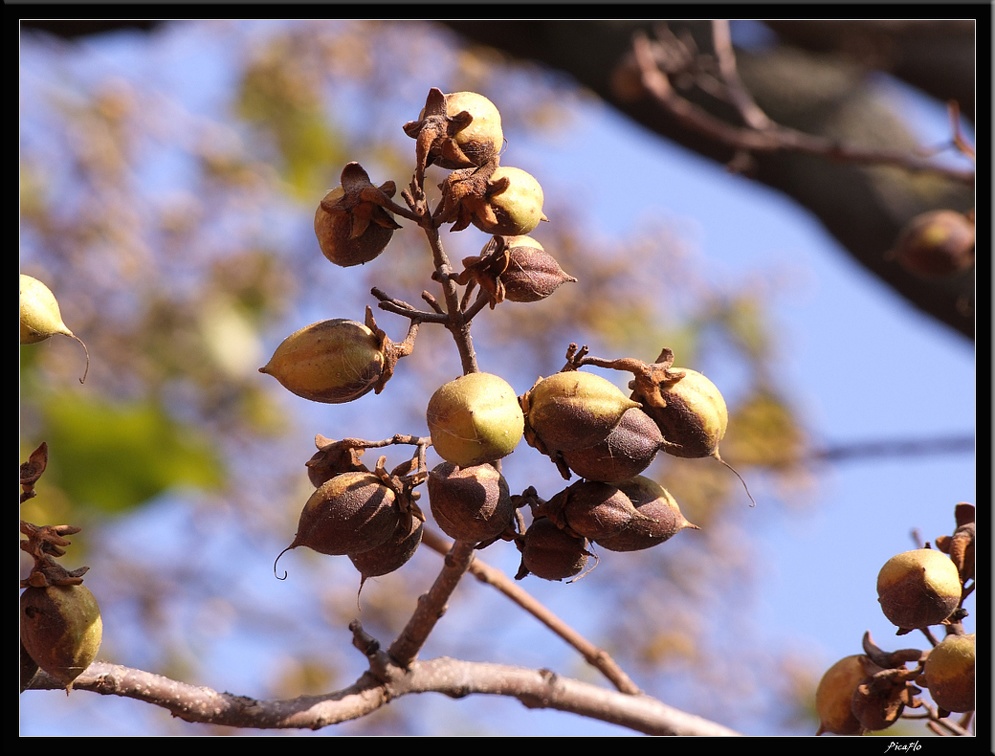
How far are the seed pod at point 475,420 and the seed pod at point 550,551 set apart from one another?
130mm

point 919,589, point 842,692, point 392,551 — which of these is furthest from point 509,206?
point 842,692

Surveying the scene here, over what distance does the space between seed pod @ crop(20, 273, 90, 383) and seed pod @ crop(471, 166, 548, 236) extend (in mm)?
524

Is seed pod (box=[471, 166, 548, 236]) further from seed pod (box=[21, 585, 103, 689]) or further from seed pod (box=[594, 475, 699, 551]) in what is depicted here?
seed pod (box=[21, 585, 103, 689])

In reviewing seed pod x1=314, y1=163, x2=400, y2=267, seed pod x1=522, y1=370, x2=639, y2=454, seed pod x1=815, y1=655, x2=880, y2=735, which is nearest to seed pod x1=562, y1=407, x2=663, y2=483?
seed pod x1=522, y1=370, x2=639, y2=454

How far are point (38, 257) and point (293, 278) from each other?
1.24 meters

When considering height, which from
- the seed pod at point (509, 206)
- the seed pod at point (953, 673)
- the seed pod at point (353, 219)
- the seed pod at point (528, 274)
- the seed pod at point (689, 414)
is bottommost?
the seed pod at point (953, 673)

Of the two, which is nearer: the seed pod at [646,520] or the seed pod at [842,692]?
the seed pod at [646,520]

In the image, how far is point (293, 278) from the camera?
18.7ft

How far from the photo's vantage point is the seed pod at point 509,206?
1268 mm

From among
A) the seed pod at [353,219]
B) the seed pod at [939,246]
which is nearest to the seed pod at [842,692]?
the seed pod at [353,219]

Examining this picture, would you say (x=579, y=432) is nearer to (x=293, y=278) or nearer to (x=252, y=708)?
(x=252, y=708)

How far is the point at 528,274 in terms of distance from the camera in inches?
52.1

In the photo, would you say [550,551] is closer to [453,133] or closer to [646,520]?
[646,520]

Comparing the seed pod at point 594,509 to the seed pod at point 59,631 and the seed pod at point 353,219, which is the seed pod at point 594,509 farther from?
the seed pod at point 59,631
